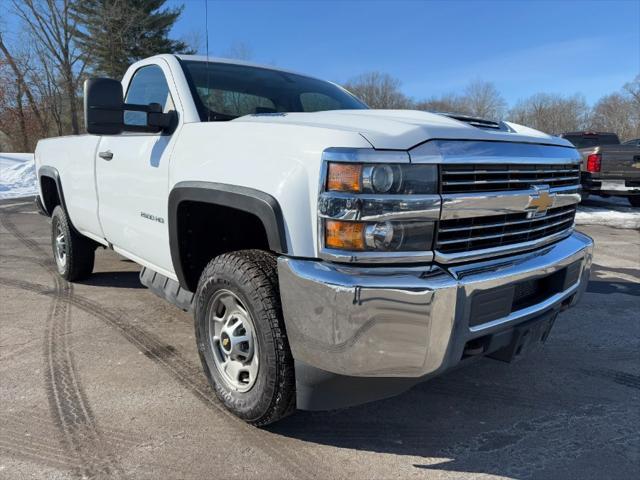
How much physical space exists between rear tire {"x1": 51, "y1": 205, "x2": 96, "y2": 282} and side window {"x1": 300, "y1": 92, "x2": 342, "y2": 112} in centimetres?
278

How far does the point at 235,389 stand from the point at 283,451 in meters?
0.42

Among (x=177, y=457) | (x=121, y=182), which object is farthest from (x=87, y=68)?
(x=177, y=457)

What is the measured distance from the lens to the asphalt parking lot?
7.23ft

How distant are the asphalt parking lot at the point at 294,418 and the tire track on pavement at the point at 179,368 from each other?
11 mm

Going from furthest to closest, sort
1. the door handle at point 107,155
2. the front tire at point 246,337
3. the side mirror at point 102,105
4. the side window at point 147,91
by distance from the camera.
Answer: the door handle at point 107,155 < the side window at point 147,91 < the side mirror at point 102,105 < the front tire at point 246,337

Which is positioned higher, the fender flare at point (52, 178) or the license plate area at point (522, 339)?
the fender flare at point (52, 178)

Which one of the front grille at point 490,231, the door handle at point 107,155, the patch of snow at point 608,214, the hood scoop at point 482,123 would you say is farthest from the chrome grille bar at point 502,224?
the patch of snow at point 608,214

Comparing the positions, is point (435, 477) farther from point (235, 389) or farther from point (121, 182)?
point (121, 182)

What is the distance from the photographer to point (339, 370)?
194 cm

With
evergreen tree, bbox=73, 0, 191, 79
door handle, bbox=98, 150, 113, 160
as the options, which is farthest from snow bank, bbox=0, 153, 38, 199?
door handle, bbox=98, 150, 113, 160

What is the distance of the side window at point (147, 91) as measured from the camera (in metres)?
3.23

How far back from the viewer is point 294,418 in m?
2.62

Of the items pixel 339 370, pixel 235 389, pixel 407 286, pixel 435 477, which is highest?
pixel 407 286

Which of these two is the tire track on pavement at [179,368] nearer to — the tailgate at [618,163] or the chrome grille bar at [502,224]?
the chrome grille bar at [502,224]
